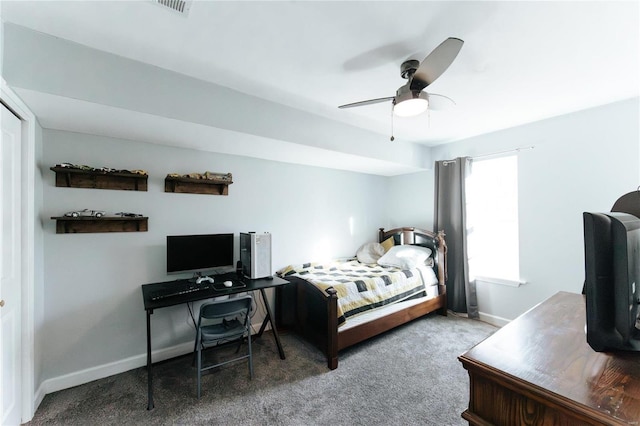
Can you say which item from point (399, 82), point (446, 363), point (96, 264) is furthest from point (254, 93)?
point (446, 363)

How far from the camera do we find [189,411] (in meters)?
1.92

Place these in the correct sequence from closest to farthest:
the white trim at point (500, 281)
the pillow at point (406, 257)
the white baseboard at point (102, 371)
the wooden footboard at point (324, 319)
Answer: the white baseboard at point (102, 371) → the wooden footboard at point (324, 319) → the white trim at point (500, 281) → the pillow at point (406, 257)

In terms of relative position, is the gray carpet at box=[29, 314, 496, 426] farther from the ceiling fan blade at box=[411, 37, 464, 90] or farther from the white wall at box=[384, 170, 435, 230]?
the ceiling fan blade at box=[411, 37, 464, 90]

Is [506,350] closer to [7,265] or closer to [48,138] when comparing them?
[7,265]

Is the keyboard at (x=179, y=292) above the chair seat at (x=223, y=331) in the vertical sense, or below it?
above

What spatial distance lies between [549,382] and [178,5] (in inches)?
87.1

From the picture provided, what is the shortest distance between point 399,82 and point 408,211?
101 inches

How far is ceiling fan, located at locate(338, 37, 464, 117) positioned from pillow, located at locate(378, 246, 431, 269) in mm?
2044

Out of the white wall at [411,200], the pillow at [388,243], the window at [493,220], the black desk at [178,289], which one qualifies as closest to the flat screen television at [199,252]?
the black desk at [178,289]

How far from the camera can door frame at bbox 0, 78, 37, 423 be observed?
1.81 metres

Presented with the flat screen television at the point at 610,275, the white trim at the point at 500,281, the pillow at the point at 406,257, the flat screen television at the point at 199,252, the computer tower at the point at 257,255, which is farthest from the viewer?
the pillow at the point at 406,257

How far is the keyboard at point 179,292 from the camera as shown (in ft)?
7.02

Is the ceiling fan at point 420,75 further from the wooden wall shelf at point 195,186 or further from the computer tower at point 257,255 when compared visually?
the wooden wall shelf at point 195,186

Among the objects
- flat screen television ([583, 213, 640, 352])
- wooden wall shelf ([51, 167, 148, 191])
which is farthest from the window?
wooden wall shelf ([51, 167, 148, 191])
